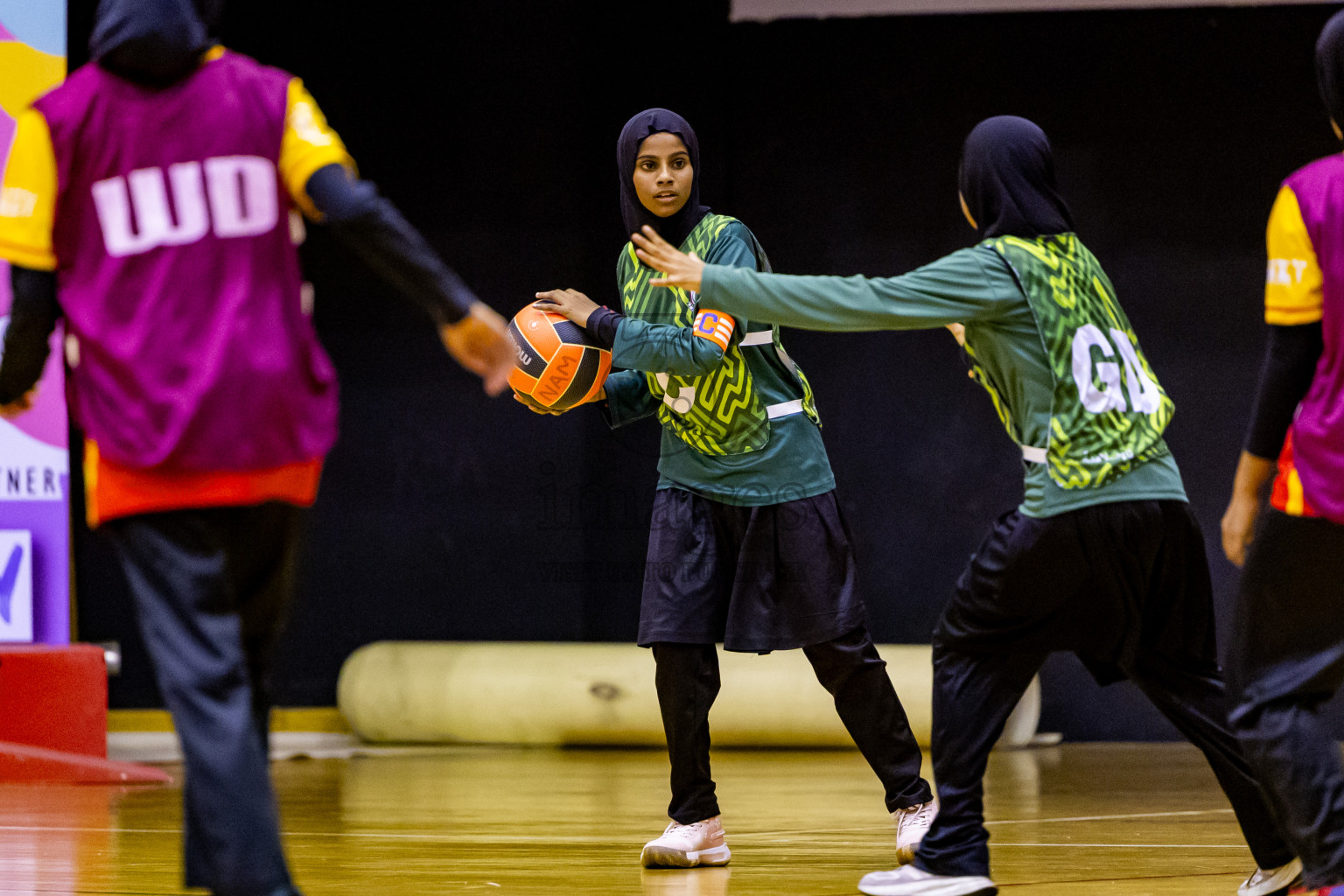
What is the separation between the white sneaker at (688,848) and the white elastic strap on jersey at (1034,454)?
121cm

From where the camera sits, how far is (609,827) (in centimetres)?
406

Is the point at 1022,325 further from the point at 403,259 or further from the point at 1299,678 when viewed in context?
the point at 403,259

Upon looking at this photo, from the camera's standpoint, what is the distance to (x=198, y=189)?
2102 millimetres

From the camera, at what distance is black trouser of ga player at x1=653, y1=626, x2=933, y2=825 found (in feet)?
11.2

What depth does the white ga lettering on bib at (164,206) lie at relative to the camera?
209 centimetres

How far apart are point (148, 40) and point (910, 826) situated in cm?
228

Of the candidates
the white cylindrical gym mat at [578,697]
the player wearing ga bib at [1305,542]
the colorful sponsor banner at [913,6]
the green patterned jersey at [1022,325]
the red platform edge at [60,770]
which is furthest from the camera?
the colorful sponsor banner at [913,6]

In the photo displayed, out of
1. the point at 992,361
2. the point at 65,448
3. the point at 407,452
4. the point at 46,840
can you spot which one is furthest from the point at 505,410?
the point at 992,361

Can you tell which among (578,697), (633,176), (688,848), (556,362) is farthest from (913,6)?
(688,848)

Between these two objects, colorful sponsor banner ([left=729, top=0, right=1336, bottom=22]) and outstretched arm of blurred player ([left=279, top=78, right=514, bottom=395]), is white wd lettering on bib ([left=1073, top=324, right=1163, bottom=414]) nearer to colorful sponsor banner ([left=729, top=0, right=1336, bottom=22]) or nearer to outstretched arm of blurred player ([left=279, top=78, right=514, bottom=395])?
outstretched arm of blurred player ([left=279, top=78, right=514, bottom=395])

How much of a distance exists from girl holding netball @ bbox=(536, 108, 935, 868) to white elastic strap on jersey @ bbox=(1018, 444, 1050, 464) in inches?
32.3

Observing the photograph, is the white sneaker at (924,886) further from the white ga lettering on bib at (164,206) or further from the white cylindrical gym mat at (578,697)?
the white cylindrical gym mat at (578,697)

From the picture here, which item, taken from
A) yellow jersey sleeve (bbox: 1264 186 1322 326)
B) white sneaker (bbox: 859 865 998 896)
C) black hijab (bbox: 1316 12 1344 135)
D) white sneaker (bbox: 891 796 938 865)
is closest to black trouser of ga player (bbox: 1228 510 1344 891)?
yellow jersey sleeve (bbox: 1264 186 1322 326)

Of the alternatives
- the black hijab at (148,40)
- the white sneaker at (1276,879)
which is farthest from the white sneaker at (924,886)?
→ the black hijab at (148,40)
